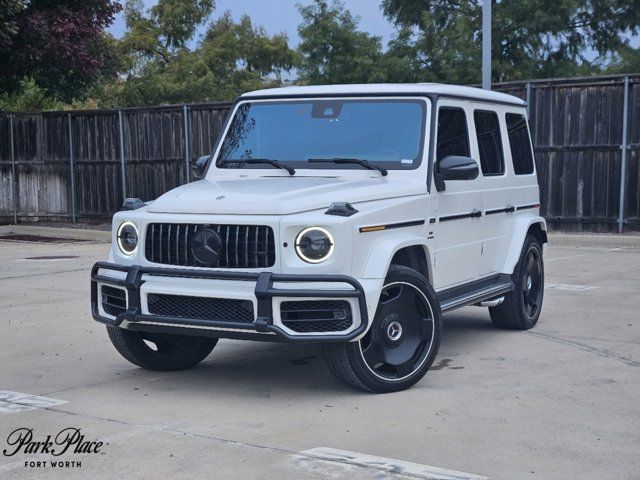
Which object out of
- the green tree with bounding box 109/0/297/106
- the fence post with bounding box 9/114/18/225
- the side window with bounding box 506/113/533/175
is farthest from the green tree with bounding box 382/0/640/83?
the side window with bounding box 506/113/533/175

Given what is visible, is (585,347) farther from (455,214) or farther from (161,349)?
(161,349)

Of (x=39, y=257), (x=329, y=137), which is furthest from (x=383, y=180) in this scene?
(x=39, y=257)

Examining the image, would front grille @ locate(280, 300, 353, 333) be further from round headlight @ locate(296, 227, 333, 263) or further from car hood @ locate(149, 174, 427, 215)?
car hood @ locate(149, 174, 427, 215)

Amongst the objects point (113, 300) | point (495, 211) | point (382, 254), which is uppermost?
point (495, 211)

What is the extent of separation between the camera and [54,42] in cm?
1852

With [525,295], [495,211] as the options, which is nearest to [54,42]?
[525,295]

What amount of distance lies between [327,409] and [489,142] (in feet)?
10.6

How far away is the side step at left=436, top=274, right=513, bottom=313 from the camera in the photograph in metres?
7.39

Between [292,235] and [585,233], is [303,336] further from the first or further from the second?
[585,233]

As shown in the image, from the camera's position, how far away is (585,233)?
57.1ft

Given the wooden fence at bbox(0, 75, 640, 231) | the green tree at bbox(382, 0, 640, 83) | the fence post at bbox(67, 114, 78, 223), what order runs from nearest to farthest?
the wooden fence at bbox(0, 75, 640, 231) < the fence post at bbox(67, 114, 78, 223) < the green tree at bbox(382, 0, 640, 83)

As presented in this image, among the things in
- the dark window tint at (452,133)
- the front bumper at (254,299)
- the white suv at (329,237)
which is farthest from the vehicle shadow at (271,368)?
the dark window tint at (452,133)

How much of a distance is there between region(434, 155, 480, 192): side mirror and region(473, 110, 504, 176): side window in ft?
3.47

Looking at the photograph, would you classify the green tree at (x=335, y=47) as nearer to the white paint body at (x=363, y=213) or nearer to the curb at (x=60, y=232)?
the curb at (x=60, y=232)
